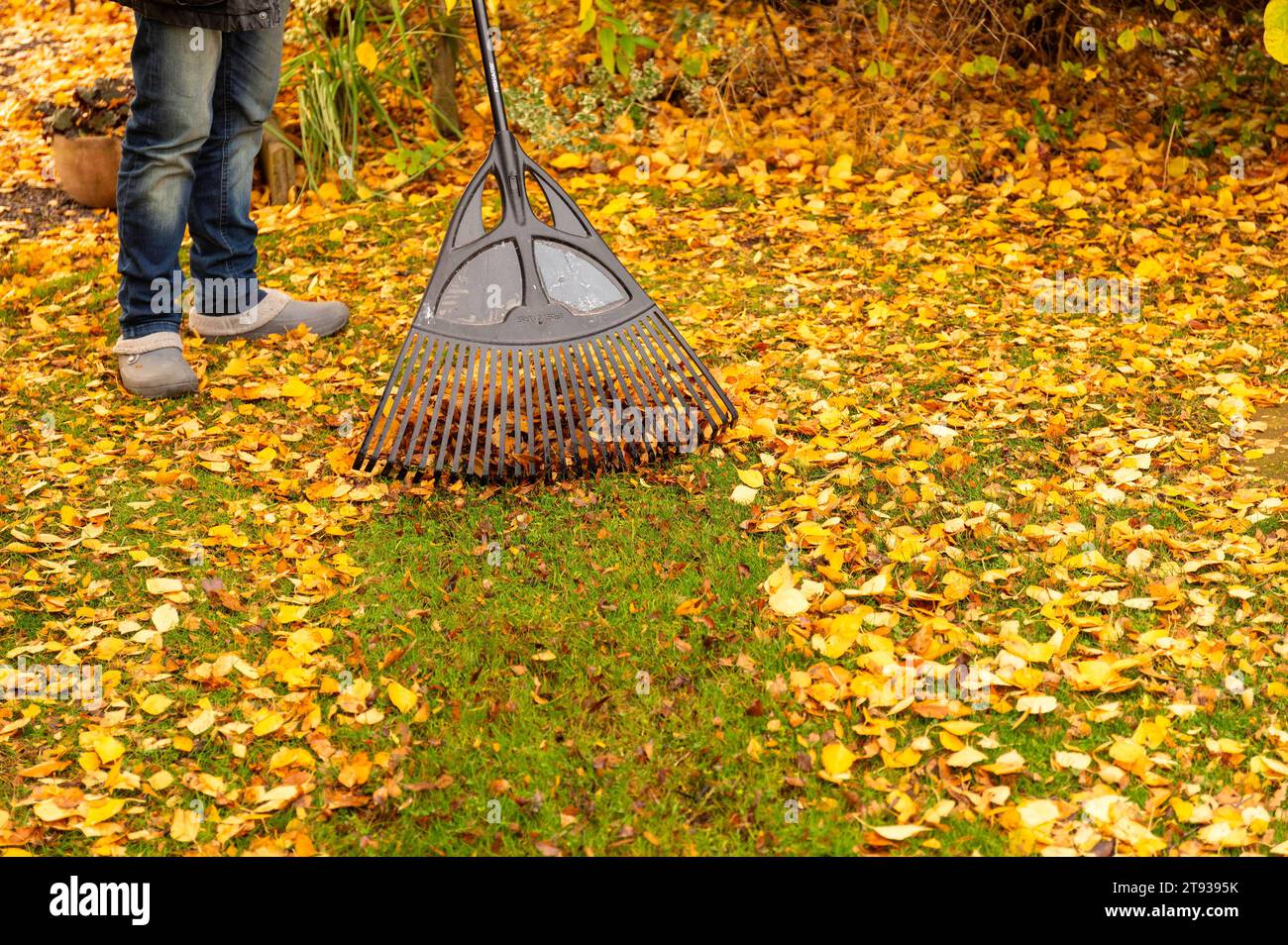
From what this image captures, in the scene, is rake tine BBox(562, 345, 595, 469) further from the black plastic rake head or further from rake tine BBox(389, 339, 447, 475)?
rake tine BBox(389, 339, 447, 475)

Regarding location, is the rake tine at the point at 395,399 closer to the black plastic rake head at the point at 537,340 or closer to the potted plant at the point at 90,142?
the black plastic rake head at the point at 537,340

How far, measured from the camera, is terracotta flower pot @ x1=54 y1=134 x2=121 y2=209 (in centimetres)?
508

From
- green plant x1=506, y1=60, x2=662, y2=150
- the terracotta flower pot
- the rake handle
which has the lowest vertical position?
the terracotta flower pot

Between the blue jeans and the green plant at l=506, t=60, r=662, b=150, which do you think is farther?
the green plant at l=506, t=60, r=662, b=150

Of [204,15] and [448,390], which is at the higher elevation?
[204,15]

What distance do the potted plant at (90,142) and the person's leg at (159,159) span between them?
1.98m

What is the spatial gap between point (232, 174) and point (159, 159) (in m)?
0.32

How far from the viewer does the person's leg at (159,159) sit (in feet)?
10.2

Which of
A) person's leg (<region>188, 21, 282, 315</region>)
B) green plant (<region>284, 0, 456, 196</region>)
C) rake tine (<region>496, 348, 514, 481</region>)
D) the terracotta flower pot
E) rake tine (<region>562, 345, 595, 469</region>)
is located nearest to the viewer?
rake tine (<region>496, 348, 514, 481</region>)

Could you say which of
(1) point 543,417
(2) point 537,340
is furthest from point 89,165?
(1) point 543,417

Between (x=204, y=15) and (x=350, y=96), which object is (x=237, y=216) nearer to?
(x=204, y=15)

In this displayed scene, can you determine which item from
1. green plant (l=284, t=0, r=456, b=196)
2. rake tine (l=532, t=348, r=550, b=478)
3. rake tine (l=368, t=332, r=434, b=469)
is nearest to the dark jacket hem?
rake tine (l=368, t=332, r=434, b=469)

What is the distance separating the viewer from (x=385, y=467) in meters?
2.86

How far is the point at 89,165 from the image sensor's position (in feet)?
16.8
